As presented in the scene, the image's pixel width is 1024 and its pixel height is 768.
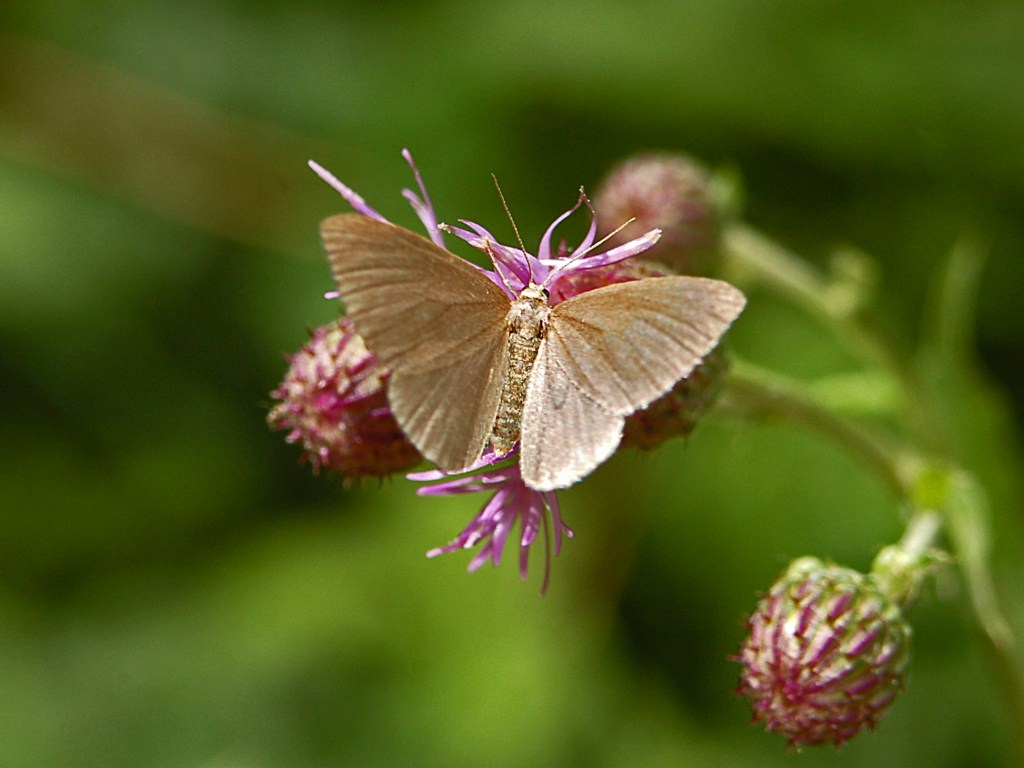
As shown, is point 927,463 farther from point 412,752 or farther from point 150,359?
point 150,359

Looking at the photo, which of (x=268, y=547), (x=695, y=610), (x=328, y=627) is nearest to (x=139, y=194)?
(x=268, y=547)

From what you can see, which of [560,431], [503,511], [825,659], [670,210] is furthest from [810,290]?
[560,431]

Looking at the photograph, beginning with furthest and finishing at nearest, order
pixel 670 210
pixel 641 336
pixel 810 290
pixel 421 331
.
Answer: pixel 810 290
pixel 670 210
pixel 421 331
pixel 641 336

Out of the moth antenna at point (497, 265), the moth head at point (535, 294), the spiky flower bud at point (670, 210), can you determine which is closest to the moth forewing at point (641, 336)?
the moth head at point (535, 294)

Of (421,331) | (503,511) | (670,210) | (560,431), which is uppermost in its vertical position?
(670,210)

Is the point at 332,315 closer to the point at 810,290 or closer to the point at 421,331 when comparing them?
the point at 810,290

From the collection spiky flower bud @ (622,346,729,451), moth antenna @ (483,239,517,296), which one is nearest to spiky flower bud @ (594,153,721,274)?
spiky flower bud @ (622,346,729,451)

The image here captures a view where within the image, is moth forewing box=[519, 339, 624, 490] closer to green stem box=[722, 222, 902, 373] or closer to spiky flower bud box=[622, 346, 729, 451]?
spiky flower bud box=[622, 346, 729, 451]

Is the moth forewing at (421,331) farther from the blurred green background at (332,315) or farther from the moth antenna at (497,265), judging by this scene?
the blurred green background at (332,315)
